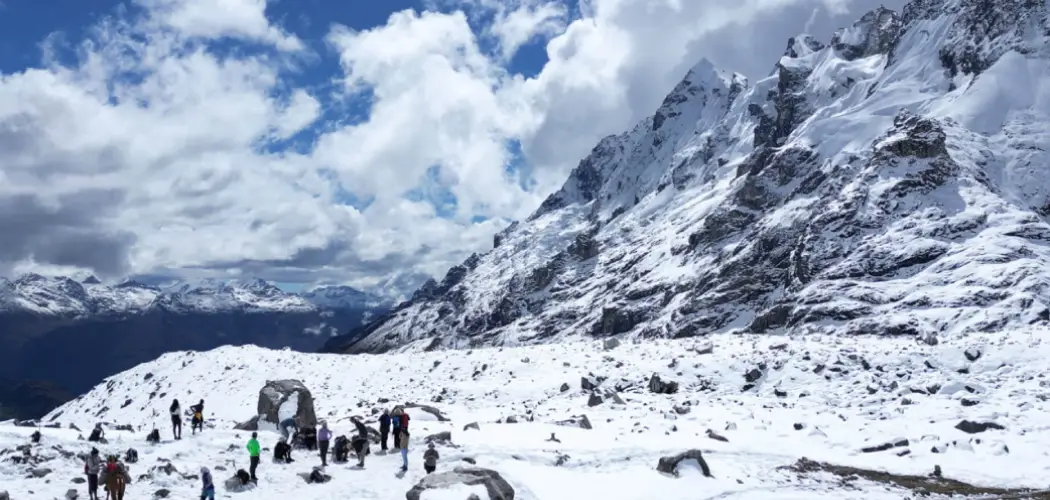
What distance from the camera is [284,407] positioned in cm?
3141

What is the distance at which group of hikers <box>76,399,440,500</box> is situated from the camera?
1958cm

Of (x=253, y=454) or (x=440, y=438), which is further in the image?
(x=440, y=438)

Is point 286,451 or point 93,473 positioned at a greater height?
point 93,473

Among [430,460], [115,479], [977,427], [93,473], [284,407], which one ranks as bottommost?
[977,427]

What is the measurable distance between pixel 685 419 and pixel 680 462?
975 centimetres

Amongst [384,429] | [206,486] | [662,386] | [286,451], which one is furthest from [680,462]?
[662,386]

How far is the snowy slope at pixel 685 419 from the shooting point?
76.1 ft

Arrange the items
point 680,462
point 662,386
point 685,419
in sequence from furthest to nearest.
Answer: point 662,386 → point 685,419 → point 680,462

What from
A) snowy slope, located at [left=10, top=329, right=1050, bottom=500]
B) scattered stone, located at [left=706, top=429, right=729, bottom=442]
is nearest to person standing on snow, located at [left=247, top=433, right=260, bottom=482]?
snowy slope, located at [left=10, top=329, right=1050, bottom=500]

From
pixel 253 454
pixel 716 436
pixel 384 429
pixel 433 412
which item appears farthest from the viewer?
pixel 433 412

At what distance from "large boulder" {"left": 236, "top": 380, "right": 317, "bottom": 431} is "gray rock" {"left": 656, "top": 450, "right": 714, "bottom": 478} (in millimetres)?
15274

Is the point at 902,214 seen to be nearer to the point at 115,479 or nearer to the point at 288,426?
the point at 288,426

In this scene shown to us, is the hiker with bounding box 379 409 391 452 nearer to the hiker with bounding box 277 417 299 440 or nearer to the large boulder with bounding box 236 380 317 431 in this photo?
the large boulder with bounding box 236 380 317 431

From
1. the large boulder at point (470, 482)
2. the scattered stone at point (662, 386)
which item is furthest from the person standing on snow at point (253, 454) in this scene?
the scattered stone at point (662, 386)
